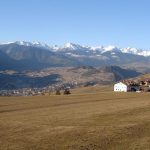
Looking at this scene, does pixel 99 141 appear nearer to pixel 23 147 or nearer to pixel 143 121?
pixel 23 147

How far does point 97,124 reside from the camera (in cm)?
5503

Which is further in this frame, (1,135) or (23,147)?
(1,135)

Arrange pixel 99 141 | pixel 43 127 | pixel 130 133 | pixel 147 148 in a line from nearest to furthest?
pixel 147 148 < pixel 99 141 < pixel 130 133 < pixel 43 127

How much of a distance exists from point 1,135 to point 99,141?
11438 mm

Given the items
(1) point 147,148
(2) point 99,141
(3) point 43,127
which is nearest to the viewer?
(1) point 147,148

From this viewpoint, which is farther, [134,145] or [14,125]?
[14,125]

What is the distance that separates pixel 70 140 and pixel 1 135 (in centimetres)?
868

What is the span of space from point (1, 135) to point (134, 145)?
49.6 feet

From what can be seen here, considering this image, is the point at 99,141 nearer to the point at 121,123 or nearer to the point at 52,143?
the point at 52,143

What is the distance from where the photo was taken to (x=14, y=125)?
56312 millimetres

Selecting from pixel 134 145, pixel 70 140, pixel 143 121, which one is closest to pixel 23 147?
pixel 70 140

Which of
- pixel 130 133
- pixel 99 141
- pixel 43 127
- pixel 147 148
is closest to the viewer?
Result: pixel 147 148

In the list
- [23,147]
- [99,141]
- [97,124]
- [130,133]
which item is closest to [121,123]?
[97,124]

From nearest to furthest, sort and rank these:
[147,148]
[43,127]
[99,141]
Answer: [147,148], [99,141], [43,127]
